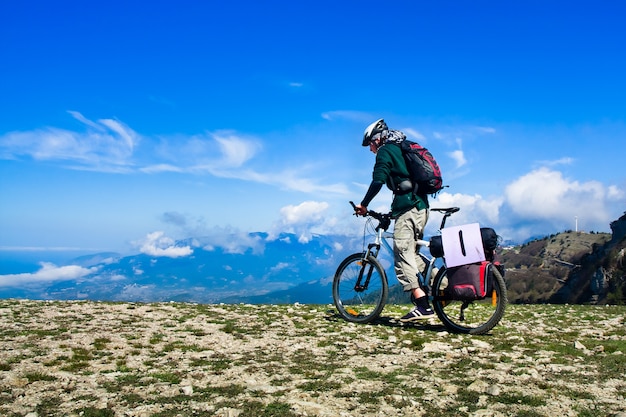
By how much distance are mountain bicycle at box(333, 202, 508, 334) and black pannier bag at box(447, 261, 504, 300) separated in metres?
0.11

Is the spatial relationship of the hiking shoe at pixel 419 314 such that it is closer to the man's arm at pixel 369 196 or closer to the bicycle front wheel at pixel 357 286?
the bicycle front wheel at pixel 357 286

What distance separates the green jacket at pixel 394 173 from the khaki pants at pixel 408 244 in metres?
0.18

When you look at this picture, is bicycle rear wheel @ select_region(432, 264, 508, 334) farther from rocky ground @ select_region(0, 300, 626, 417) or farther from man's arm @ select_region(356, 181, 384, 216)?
man's arm @ select_region(356, 181, 384, 216)

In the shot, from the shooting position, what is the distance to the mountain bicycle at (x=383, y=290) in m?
8.90

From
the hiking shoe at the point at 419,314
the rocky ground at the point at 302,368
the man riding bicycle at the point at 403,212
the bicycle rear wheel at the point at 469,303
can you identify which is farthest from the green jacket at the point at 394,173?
the rocky ground at the point at 302,368

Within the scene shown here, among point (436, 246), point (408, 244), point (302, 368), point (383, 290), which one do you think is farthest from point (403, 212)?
point (302, 368)

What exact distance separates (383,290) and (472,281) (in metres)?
2.11

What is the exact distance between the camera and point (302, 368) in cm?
619

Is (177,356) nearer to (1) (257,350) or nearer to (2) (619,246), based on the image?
(1) (257,350)

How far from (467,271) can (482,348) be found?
183cm

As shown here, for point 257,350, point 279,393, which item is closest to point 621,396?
point 279,393

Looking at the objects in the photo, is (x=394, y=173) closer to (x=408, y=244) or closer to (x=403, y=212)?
(x=403, y=212)

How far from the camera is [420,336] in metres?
8.62

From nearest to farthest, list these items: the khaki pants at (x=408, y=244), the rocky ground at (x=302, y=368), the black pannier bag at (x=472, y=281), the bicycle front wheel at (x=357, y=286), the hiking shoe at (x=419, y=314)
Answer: the rocky ground at (x=302, y=368)
the black pannier bag at (x=472, y=281)
the khaki pants at (x=408, y=244)
the hiking shoe at (x=419, y=314)
the bicycle front wheel at (x=357, y=286)
